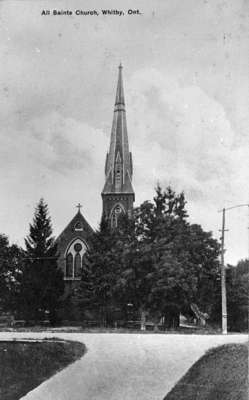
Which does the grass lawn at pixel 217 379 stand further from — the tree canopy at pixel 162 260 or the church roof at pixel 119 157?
the church roof at pixel 119 157

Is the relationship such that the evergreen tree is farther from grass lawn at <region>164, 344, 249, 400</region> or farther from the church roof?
grass lawn at <region>164, 344, 249, 400</region>

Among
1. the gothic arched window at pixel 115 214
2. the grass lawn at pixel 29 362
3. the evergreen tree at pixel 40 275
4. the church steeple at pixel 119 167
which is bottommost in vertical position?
the grass lawn at pixel 29 362

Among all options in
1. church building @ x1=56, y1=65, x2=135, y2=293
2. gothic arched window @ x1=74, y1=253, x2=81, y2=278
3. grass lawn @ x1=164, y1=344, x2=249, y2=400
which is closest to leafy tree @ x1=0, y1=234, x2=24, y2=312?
church building @ x1=56, y1=65, x2=135, y2=293

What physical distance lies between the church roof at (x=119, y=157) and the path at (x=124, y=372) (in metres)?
39.7

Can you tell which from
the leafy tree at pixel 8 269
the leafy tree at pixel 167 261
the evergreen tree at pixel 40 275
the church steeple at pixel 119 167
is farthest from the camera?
the church steeple at pixel 119 167

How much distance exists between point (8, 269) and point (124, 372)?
30625mm

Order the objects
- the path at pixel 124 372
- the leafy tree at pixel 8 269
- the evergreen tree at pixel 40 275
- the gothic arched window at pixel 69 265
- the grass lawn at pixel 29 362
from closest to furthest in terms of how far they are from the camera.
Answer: the path at pixel 124 372 < the grass lawn at pixel 29 362 < the evergreen tree at pixel 40 275 < the leafy tree at pixel 8 269 < the gothic arched window at pixel 69 265

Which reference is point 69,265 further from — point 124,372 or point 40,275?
point 124,372

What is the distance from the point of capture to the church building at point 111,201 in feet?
159

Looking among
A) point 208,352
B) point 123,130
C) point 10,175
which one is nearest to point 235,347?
point 208,352

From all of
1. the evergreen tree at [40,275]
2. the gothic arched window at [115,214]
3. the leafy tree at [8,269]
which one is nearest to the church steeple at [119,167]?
the gothic arched window at [115,214]

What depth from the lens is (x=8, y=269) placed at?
136 ft

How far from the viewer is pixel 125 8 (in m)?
12.0

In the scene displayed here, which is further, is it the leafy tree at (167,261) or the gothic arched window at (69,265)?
the gothic arched window at (69,265)
